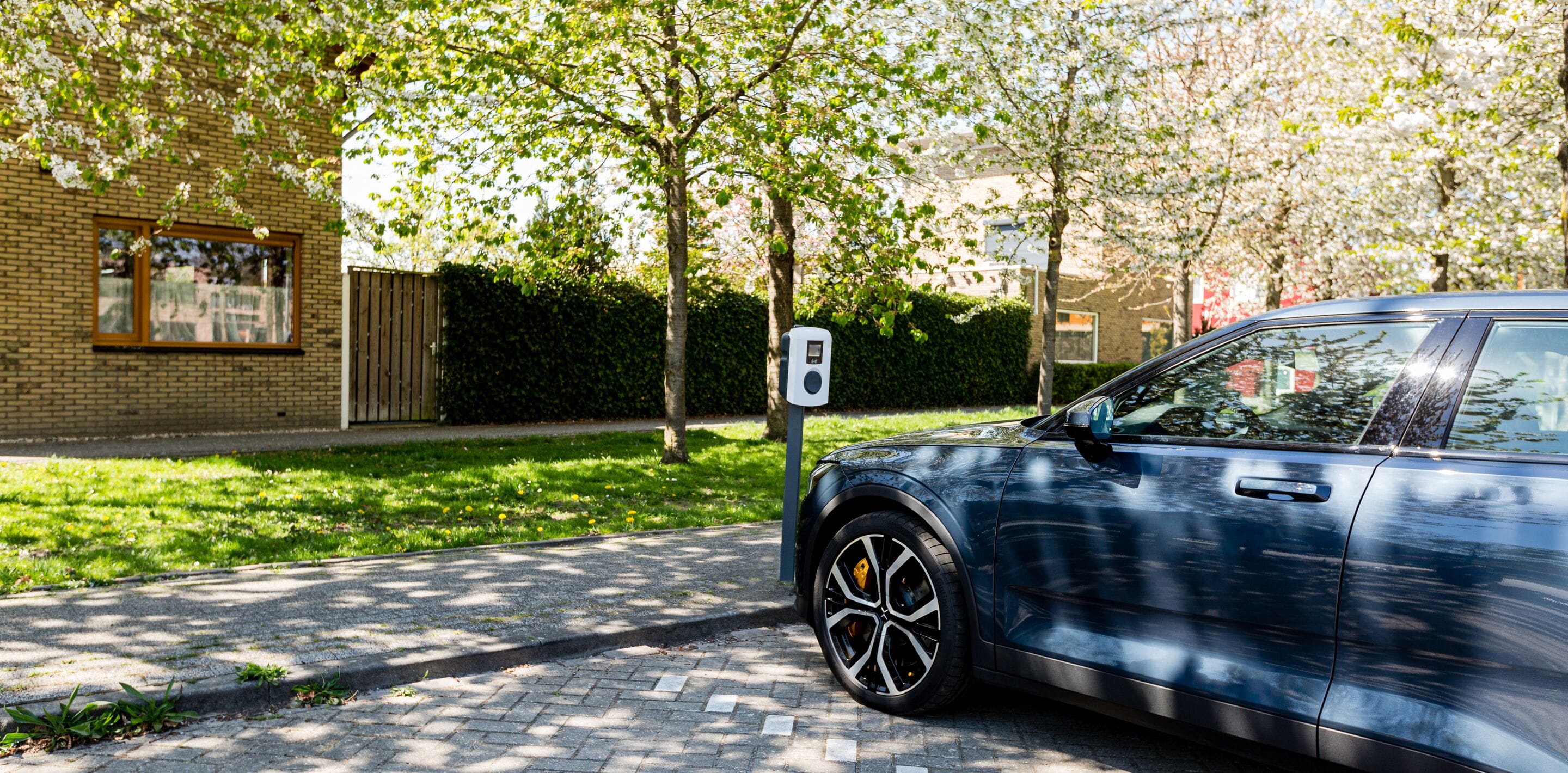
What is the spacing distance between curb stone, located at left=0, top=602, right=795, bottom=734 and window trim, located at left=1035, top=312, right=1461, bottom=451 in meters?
2.30

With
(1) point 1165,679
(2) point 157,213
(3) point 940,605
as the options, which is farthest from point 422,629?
(2) point 157,213

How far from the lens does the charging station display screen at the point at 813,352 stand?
18.6ft

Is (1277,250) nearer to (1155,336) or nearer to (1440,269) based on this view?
(1440,269)

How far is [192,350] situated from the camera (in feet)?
44.4

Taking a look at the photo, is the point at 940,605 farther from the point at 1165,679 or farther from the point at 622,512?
the point at 622,512

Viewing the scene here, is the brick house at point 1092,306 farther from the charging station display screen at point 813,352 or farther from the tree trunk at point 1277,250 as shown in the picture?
the charging station display screen at point 813,352

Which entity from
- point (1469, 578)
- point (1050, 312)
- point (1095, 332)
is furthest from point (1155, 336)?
point (1469, 578)

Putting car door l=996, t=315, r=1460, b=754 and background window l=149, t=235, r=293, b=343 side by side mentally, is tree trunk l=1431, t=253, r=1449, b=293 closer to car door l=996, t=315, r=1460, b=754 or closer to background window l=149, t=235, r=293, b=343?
car door l=996, t=315, r=1460, b=754

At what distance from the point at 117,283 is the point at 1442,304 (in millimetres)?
13995

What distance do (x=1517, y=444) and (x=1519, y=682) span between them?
60 cm

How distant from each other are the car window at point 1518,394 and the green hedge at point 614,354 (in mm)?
11386

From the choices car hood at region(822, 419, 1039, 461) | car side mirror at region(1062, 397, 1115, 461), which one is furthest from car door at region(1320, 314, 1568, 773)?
car hood at region(822, 419, 1039, 461)

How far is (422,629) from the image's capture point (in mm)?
5078

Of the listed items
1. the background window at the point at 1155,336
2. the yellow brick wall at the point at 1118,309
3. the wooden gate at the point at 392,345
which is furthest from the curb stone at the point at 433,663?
the background window at the point at 1155,336
